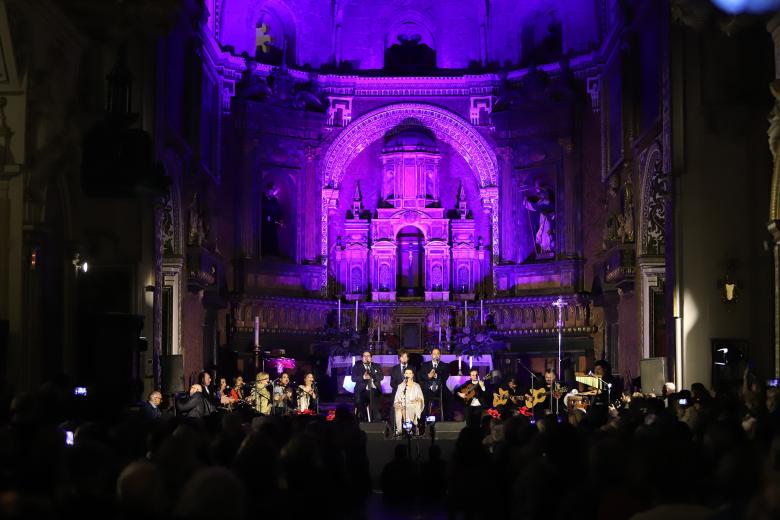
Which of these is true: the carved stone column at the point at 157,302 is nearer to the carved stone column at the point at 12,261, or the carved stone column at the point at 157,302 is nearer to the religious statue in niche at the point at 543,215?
the carved stone column at the point at 12,261

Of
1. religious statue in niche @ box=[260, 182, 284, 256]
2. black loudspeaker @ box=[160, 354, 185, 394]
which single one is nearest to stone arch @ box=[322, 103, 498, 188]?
religious statue in niche @ box=[260, 182, 284, 256]

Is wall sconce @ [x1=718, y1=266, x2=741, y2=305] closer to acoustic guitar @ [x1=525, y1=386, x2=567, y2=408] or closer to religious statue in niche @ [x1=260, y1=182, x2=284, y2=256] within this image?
acoustic guitar @ [x1=525, y1=386, x2=567, y2=408]

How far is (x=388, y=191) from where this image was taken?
32281 mm

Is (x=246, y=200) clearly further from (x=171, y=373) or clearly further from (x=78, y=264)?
(x=78, y=264)

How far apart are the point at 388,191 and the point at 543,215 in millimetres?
4132

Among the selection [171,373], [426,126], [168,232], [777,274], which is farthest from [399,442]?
[426,126]

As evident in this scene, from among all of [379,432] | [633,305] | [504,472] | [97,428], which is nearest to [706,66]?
[633,305]

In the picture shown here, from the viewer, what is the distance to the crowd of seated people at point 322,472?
15.7 ft

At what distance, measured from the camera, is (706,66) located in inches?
795

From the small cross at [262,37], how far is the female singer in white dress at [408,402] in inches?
521

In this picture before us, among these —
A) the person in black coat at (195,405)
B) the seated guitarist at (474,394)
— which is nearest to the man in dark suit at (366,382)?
the seated guitarist at (474,394)

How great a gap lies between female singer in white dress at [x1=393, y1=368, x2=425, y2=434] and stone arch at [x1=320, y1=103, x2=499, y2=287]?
35.2ft

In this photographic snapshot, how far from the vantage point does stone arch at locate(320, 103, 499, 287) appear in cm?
3222

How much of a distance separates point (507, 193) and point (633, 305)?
6.83m
